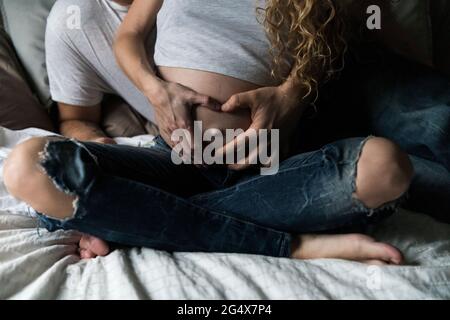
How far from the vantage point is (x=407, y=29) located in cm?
120

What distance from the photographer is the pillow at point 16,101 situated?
1.13m

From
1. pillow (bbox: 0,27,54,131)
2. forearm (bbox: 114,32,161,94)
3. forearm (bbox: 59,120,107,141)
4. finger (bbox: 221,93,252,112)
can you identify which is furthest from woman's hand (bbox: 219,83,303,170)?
pillow (bbox: 0,27,54,131)

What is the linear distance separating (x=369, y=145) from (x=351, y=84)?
0.32 metres

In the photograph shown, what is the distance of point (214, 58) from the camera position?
945 mm

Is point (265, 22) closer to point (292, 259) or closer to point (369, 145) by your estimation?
point (369, 145)

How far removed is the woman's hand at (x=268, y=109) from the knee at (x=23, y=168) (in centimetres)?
32

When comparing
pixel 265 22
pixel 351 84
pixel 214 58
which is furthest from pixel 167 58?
pixel 351 84

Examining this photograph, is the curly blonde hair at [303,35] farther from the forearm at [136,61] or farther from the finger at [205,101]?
the forearm at [136,61]

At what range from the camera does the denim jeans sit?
787 mm

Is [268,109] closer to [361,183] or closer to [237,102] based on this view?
[237,102]

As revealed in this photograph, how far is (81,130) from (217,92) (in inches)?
15.0

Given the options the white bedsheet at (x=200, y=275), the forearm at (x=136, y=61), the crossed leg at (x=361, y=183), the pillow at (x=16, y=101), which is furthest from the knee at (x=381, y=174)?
the pillow at (x=16, y=101)

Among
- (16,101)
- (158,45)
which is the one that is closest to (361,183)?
(158,45)

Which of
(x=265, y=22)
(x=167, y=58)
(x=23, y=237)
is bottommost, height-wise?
(x=23, y=237)
